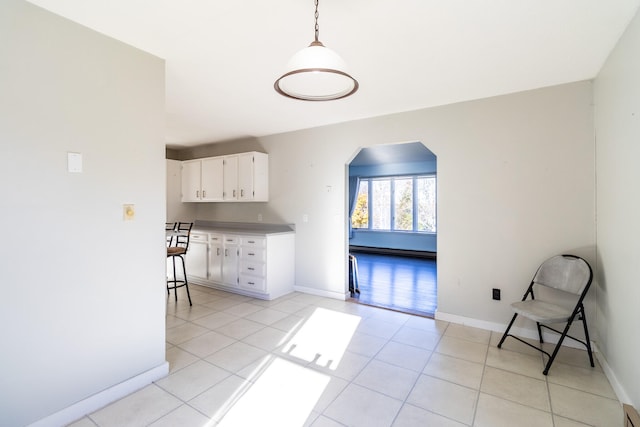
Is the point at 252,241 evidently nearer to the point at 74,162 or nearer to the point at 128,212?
the point at 128,212

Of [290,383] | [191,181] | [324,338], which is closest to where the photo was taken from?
[290,383]

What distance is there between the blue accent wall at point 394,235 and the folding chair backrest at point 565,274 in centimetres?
477

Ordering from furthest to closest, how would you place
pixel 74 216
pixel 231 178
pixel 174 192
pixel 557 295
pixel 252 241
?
pixel 174 192, pixel 231 178, pixel 252 241, pixel 557 295, pixel 74 216

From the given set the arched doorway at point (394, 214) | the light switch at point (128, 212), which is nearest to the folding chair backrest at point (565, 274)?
the arched doorway at point (394, 214)

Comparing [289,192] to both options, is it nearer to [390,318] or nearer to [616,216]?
[390,318]

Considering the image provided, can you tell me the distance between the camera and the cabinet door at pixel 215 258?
470 centimetres

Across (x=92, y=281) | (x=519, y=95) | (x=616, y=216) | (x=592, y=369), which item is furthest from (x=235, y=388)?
(x=519, y=95)

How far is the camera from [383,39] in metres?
2.09

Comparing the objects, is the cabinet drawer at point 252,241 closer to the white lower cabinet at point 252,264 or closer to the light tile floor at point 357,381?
the white lower cabinet at point 252,264

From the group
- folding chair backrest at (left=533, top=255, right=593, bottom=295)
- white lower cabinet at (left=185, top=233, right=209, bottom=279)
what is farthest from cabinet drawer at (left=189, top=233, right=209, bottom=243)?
folding chair backrest at (left=533, top=255, right=593, bottom=295)

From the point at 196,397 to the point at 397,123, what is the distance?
11.3 ft

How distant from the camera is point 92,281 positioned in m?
1.97

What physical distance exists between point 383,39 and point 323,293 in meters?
3.35

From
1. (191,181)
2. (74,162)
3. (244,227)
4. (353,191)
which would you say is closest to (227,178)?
(244,227)
